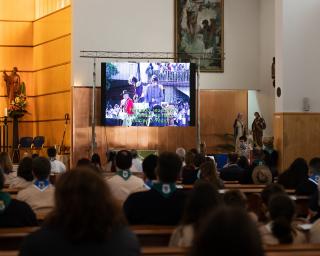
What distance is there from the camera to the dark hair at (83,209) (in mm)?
2852

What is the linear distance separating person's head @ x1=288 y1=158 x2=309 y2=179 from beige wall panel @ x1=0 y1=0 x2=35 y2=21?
1533 centimetres

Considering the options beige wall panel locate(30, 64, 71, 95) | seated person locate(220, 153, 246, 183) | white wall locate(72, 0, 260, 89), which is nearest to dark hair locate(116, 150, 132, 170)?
seated person locate(220, 153, 246, 183)

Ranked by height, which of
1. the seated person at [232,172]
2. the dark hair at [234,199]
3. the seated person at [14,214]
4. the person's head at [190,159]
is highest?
the dark hair at [234,199]

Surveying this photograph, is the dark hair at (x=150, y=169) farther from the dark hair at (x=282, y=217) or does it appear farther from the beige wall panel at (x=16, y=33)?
the beige wall panel at (x=16, y=33)

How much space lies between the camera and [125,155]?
7867 mm

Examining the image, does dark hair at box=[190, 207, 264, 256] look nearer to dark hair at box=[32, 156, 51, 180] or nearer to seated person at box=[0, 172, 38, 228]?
seated person at box=[0, 172, 38, 228]

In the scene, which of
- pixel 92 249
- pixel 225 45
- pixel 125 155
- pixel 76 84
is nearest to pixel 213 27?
pixel 225 45

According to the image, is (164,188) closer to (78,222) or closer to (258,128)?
(78,222)

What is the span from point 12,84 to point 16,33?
1.78m

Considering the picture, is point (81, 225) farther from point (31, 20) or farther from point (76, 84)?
point (31, 20)

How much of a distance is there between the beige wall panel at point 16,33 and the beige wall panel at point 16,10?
0.20 meters

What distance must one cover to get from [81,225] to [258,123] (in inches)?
714

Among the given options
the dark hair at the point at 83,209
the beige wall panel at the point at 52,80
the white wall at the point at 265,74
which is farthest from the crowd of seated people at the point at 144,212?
the white wall at the point at 265,74

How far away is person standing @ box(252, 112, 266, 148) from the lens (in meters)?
20.7
